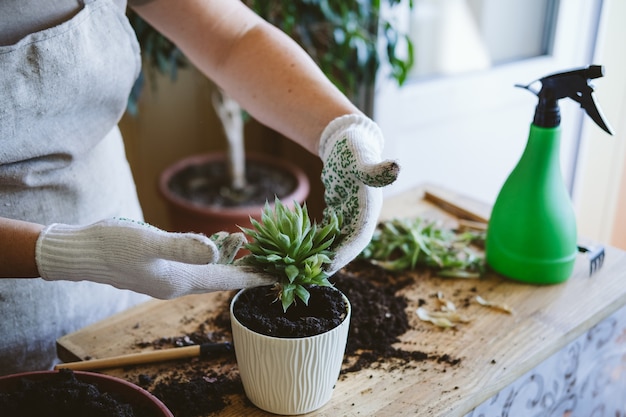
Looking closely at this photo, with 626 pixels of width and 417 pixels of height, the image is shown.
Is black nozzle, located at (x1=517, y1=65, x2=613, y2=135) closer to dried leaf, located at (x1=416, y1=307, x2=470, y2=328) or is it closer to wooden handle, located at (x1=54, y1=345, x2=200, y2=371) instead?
dried leaf, located at (x1=416, y1=307, x2=470, y2=328)

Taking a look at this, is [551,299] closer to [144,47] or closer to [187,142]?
[144,47]

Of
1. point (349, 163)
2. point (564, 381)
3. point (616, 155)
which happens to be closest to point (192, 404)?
point (349, 163)

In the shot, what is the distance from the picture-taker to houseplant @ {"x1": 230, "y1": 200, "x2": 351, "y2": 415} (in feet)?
2.96

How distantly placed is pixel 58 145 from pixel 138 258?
357mm

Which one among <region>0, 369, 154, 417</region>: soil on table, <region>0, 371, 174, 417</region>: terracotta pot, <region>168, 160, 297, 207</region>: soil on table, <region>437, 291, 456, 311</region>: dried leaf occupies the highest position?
<region>0, 369, 154, 417</region>: soil on table

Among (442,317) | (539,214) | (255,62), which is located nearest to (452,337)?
(442,317)

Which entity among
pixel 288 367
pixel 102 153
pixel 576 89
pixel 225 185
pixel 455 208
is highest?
pixel 576 89

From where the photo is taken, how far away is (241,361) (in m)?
0.95

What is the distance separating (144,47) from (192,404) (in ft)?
4.90

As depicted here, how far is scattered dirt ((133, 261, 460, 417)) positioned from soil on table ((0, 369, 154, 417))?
12cm

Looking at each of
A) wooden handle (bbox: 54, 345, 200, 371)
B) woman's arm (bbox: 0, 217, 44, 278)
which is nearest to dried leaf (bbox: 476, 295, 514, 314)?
wooden handle (bbox: 54, 345, 200, 371)

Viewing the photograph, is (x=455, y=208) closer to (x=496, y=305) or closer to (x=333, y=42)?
(x=496, y=305)

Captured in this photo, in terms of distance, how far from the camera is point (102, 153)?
124 centimetres

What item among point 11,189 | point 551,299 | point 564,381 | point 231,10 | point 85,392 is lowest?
point 564,381
